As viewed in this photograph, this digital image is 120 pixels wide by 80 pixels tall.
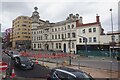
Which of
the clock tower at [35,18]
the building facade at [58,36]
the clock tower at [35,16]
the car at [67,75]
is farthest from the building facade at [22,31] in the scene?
the car at [67,75]

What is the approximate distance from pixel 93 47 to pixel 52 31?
85.4 ft

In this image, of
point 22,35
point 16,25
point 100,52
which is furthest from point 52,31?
point 16,25

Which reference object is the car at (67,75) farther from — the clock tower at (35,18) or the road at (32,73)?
the clock tower at (35,18)

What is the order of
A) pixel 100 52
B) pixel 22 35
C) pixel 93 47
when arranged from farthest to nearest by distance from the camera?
1. pixel 22 35
2. pixel 93 47
3. pixel 100 52

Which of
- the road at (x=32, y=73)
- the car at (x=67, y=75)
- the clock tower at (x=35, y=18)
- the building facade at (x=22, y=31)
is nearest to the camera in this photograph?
the car at (x=67, y=75)

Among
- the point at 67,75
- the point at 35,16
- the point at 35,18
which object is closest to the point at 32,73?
the point at 67,75

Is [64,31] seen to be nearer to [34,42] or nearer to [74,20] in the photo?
[74,20]

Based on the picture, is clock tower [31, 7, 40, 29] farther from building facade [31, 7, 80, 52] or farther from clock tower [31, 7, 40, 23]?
building facade [31, 7, 80, 52]

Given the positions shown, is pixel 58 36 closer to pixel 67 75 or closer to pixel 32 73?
pixel 32 73

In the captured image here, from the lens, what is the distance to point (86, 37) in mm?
56125

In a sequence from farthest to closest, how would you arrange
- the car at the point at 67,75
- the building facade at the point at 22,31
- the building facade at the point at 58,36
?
the building facade at the point at 22,31
the building facade at the point at 58,36
the car at the point at 67,75

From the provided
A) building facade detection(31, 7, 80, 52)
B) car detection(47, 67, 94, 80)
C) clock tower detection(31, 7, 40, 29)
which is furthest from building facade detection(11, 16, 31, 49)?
car detection(47, 67, 94, 80)

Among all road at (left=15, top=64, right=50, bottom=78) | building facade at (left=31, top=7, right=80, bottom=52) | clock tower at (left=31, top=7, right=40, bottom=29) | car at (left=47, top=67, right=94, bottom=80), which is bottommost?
road at (left=15, top=64, right=50, bottom=78)

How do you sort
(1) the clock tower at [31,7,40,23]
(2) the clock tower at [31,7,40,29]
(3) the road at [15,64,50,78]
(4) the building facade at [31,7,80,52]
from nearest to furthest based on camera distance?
1. (3) the road at [15,64,50,78]
2. (4) the building facade at [31,7,80,52]
3. (2) the clock tower at [31,7,40,29]
4. (1) the clock tower at [31,7,40,23]
